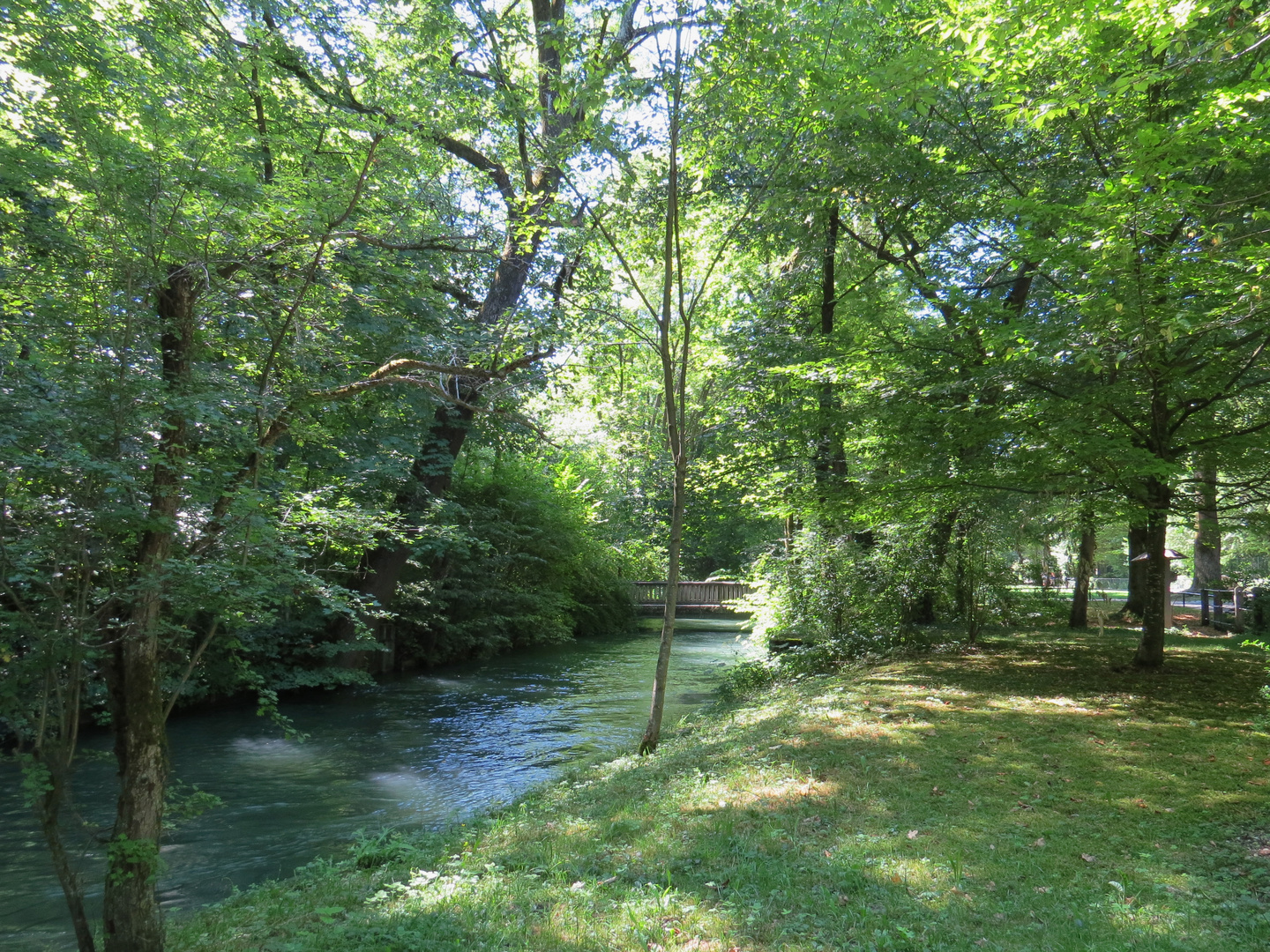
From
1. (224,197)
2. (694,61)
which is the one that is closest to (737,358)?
(694,61)

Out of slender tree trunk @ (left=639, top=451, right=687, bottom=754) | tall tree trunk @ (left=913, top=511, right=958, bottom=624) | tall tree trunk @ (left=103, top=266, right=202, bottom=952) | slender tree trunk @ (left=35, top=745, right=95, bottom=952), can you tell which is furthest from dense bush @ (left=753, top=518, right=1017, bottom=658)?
slender tree trunk @ (left=35, top=745, right=95, bottom=952)

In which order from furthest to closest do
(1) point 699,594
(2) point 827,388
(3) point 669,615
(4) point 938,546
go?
(1) point 699,594, (4) point 938,546, (2) point 827,388, (3) point 669,615

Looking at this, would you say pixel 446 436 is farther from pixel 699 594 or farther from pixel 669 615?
pixel 699 594

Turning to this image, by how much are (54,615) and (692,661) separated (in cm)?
1592

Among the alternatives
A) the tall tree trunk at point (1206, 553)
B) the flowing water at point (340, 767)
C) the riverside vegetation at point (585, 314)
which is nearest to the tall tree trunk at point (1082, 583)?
the riverside vegetation at point (585, 314)

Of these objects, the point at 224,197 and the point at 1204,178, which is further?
the point at 1204,178

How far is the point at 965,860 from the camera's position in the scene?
13.8 feet

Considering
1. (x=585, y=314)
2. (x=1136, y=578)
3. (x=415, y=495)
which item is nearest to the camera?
→ (x=585, y=314)

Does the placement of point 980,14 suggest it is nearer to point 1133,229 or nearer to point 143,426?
point 1133,229

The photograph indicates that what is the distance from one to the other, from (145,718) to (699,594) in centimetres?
2609

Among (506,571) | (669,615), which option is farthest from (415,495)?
(669,615)

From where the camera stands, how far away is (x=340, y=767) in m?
9.38

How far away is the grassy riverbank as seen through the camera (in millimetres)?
3562

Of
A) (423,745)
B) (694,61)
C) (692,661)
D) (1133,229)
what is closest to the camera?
(1133,229)
